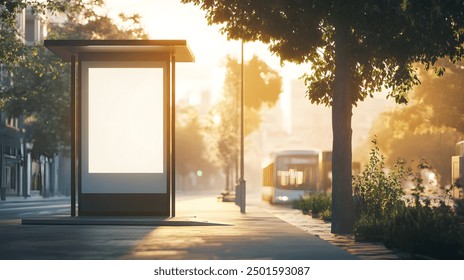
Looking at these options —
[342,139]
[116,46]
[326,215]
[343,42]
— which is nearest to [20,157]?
[326,215]

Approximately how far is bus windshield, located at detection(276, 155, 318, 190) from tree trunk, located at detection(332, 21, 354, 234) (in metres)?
30.0

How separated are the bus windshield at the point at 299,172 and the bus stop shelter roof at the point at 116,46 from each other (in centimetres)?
2509

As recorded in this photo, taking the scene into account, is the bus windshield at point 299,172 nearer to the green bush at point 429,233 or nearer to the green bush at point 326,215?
the green bush at point 326,215

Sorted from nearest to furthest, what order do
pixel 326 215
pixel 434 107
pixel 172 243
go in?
pixel 172 243
pixel 326 215
pixel 434 107

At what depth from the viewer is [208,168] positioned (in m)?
128

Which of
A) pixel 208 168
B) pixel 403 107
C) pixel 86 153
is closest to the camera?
pixel 86 153

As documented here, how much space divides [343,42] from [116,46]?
25.3ft

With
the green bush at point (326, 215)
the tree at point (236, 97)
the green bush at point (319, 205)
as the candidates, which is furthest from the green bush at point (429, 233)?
the tree at point (236, 97)

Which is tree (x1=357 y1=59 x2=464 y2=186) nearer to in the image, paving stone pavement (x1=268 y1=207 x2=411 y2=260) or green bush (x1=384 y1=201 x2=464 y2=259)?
paving stone pavement (x1=268 y1=207 x2=411 y2=260)

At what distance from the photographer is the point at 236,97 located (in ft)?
247

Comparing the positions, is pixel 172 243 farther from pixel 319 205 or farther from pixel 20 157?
pixel 20 157

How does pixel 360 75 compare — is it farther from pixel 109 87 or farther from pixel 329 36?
pixel 109 87

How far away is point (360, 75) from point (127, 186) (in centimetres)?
801
